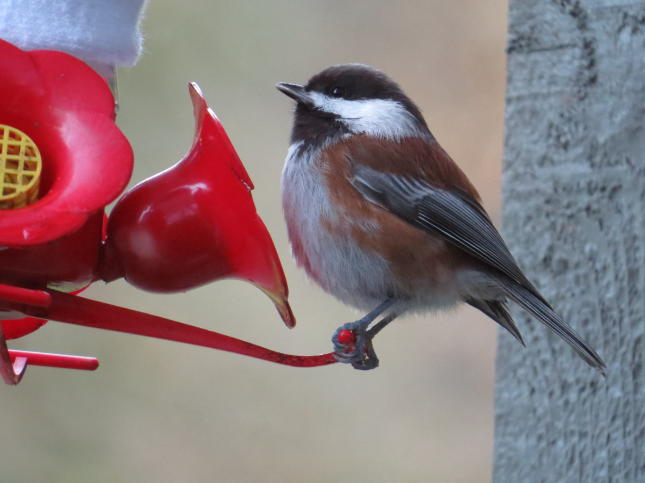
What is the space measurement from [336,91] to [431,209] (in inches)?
14.0

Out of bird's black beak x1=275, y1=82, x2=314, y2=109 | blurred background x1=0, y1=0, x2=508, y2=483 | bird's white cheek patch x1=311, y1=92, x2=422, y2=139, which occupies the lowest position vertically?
blurred background x1=0, y1=0, x2=508, y2=483

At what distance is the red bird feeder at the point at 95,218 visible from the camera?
4.39 ft

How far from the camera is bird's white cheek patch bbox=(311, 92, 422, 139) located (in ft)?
7.04

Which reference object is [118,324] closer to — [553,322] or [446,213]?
[553,322]

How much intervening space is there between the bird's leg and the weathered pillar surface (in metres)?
0.23

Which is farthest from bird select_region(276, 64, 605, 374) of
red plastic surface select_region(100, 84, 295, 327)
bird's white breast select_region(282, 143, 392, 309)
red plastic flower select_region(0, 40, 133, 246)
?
red plastic flower select_region(0, 40, 133, 246)

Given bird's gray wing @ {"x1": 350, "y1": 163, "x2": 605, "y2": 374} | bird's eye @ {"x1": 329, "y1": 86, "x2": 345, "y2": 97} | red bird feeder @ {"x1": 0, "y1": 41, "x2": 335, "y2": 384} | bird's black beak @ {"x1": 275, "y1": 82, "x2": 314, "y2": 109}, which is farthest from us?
bird's eye @ {"x1": 329, "y1": 86, "x2": 345, "y2": 97}

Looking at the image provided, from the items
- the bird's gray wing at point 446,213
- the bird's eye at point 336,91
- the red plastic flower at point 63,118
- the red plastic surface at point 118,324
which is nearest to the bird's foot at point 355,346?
the red plastic surface at point 118,324

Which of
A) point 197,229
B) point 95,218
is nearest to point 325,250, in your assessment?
point 197,229

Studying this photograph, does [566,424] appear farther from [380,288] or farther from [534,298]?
[380,288]

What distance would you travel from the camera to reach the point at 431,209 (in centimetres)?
205

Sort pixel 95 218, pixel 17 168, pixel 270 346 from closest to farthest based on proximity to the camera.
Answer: pixel 17 168 < pixel 95 218 < pixel 270 346

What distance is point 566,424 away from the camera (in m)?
1.67

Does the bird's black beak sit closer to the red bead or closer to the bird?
the bird
